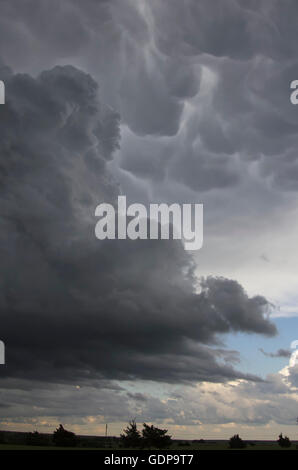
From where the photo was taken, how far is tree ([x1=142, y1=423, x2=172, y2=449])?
19234 cm

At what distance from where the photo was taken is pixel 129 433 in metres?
200

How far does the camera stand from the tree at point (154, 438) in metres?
192
